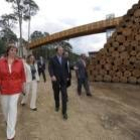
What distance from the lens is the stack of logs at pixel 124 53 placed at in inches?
691

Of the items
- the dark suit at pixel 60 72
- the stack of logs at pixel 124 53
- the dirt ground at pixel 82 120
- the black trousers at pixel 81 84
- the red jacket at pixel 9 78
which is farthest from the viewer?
the stack of logs at pixel 124 53

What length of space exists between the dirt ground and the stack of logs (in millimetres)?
3106

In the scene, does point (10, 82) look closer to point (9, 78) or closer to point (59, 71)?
point (9, 78)

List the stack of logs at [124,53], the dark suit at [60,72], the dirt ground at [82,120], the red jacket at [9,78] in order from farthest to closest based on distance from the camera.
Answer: the stack of logs at [124,53] < the dark suit at [60,72] < the dirt ground at [82,120] < the red jacket at [9,78]

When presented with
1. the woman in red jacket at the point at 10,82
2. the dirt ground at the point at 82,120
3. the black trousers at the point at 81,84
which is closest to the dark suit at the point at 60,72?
the dirt ground at the point at 82,120

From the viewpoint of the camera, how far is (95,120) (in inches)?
417

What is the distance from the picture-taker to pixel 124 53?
17.9 metres

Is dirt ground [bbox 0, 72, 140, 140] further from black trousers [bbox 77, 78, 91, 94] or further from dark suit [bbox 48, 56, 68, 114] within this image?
dark suit [bbox 48, 56, 68, 114]

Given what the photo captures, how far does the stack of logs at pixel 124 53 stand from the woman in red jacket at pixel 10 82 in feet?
34.6

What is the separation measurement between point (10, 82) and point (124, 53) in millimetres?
11067

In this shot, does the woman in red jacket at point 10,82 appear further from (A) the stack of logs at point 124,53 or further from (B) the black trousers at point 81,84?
(A) the stack of logs at point 124,53

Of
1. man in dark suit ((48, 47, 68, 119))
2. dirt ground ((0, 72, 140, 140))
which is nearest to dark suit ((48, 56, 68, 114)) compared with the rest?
man in dark suit ((48, 47, 68, 119))

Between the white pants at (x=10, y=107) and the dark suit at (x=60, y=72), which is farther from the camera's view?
the dark suit at (x=60, y=72)

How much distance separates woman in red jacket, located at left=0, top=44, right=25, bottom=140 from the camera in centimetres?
740
